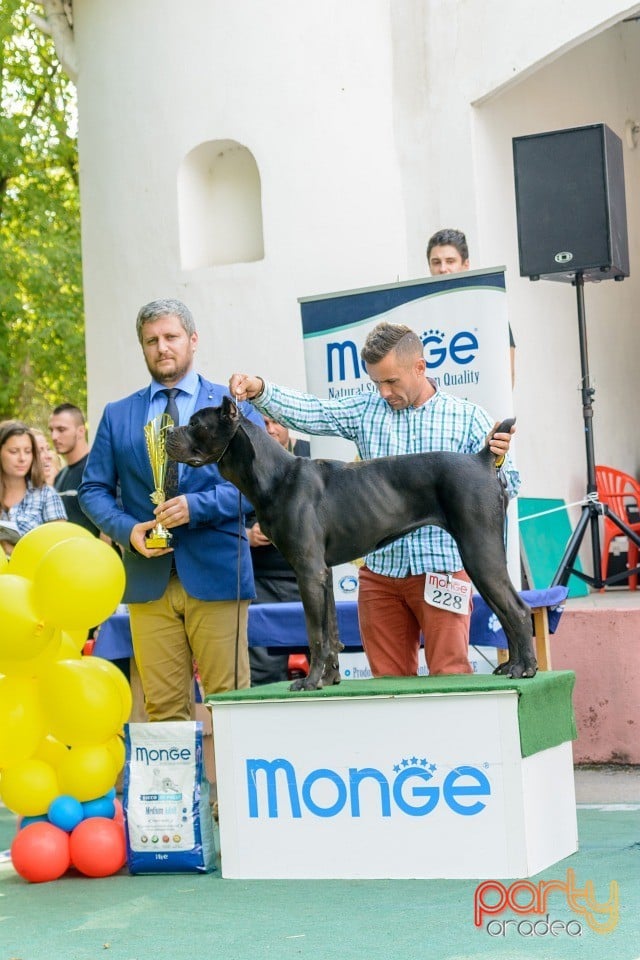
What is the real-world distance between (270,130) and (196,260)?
989 millimetres

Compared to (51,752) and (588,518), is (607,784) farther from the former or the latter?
(51,752)

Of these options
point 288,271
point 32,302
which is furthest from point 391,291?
point 32,302

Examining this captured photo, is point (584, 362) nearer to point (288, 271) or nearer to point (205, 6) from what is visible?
point (288, 271)

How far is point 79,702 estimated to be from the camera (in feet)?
14.5

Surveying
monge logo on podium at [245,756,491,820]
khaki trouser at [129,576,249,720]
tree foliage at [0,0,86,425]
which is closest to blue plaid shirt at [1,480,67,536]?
khaki trouser at [129,576,249,720]

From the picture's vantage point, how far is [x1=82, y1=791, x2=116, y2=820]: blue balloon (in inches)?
180

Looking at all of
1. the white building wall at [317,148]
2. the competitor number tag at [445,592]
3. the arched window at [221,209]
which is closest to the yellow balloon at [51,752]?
the competitor number tag at [445,592]

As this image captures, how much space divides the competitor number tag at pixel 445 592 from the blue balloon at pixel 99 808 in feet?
4.19

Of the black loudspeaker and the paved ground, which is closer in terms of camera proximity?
the paved ground

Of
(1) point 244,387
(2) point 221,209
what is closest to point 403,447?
(1) point 244,387

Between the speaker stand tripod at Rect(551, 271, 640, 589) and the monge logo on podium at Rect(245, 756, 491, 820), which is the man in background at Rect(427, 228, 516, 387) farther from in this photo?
the monge logo on podium at Rect(245, 756, 491, 820)

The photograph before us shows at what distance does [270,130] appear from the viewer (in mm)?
8625

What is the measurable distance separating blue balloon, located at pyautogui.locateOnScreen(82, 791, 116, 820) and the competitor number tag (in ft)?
4.19

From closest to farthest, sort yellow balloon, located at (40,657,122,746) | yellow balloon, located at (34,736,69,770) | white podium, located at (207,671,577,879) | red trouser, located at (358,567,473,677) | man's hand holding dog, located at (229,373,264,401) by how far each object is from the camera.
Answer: white podium, located at (207,671,577,879) < man's hand holding dog, located at (229,373,264,401) < red trouser, located at (358,567,473,677) < yellow balloon, located at (40,657,122,746) < yellow balloon, located at (34,736,69,770)
